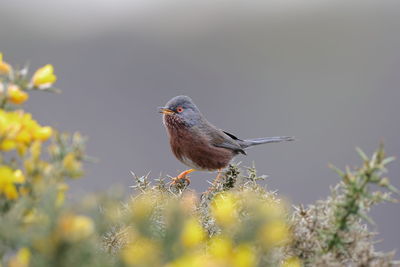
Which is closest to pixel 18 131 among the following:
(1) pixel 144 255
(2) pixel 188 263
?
(1) pixel 144 255

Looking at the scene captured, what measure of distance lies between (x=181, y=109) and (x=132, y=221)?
460cm

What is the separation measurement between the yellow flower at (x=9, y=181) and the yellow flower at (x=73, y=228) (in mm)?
477

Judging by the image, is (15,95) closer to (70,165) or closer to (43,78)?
(43,78)

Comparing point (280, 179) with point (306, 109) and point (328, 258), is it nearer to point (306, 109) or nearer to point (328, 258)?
point (306, 109)

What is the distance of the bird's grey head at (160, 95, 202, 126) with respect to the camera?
632 cm

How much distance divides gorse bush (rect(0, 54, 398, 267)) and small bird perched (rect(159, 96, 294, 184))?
3443mm

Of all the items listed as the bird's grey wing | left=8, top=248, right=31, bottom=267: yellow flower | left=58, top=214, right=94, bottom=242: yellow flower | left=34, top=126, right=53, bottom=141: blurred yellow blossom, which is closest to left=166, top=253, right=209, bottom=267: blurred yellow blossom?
left=58, top=214, right=94, bottom=242: yellow flower

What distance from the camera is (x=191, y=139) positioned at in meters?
6.54

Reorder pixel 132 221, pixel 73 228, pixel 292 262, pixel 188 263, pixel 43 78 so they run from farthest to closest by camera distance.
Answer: pixel 292 262 < pixel 43 78 < pixel 132 221 < pixel 188 263 < pixel 73 228

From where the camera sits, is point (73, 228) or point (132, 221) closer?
point (73, 228)

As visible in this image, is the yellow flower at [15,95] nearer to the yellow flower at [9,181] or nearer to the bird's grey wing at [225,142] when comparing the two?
the yellow flower at [9,181]

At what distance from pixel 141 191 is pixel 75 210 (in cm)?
159

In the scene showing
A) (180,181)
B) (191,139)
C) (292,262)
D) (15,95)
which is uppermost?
(191,139)

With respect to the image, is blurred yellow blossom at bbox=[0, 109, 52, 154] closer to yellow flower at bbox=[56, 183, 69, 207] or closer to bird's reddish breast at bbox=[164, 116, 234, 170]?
yellow flower at bbox=[56, 183, 69, 207]
